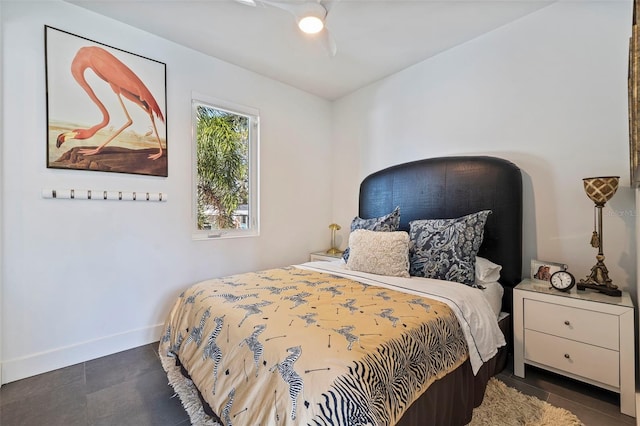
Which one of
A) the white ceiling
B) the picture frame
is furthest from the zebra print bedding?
the white ceiling

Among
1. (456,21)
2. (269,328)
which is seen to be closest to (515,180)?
(456,21)

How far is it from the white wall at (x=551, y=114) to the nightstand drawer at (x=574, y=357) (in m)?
0.61

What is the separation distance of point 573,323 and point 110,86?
150 inches

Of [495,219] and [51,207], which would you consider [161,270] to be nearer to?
[51,207]

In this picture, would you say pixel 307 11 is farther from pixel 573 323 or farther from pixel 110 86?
pixel 573 323

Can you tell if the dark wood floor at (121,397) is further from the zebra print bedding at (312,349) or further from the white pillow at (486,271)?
the white pillow at (486,271)

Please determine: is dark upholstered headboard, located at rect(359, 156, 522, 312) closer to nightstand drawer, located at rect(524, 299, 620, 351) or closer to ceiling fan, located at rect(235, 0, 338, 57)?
nightstand drawer, located at rect(524, 299, 620, 351)

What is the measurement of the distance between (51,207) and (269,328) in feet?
6.76

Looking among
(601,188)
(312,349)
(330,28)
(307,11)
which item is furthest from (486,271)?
(330,28)

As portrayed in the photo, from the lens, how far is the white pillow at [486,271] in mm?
2068

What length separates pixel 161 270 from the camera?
8.49 ft

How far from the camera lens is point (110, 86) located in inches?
91.0

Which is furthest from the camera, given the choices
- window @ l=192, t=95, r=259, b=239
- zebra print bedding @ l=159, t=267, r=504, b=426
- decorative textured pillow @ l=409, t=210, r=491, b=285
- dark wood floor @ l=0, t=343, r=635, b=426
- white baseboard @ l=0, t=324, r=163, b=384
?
window @ l=192, t=95, r=259, b=239

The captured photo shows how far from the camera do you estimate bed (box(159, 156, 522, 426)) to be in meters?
1.00
